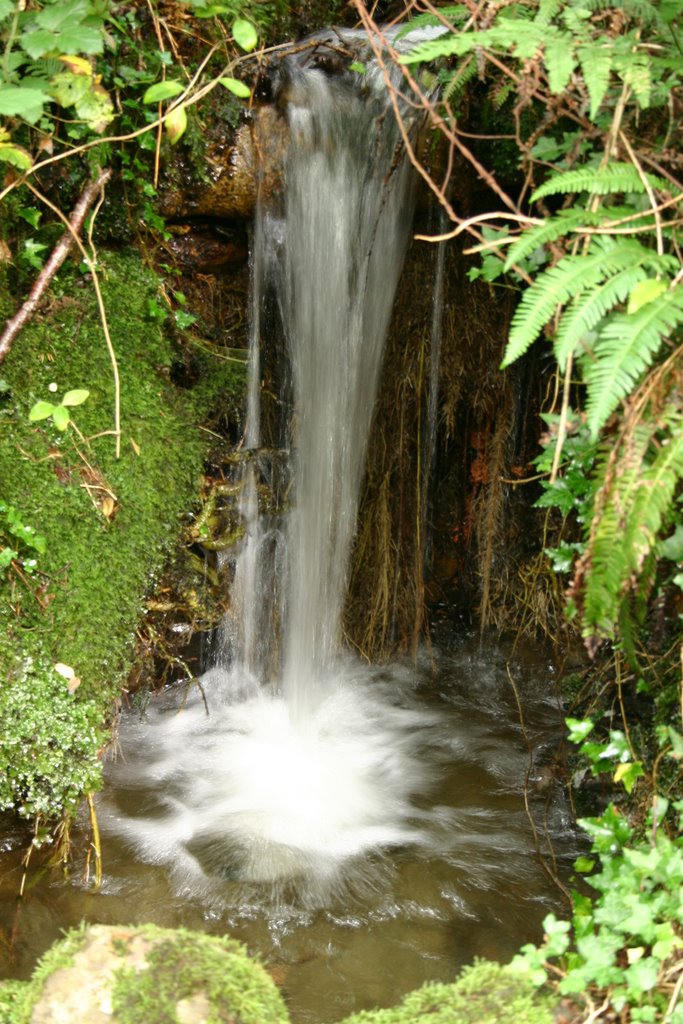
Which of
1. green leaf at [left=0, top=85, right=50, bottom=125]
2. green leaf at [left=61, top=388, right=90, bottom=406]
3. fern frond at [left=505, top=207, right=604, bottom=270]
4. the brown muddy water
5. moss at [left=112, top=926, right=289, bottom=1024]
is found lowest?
the brown muddy water

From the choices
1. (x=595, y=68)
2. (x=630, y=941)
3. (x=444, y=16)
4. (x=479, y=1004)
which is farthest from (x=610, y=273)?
(x=479, y=1004)

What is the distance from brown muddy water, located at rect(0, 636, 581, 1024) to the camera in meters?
3.05

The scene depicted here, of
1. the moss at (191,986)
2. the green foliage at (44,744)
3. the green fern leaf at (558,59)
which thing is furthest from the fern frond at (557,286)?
the green foliage at (44,744)

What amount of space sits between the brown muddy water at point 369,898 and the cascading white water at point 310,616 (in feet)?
0.31

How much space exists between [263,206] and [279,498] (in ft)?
4.98

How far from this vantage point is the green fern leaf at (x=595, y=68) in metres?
2.51

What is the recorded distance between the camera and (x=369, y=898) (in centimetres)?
349

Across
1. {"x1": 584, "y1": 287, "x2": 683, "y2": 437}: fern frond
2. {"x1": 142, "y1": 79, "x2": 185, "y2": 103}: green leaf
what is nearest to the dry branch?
{"x1": 142, "y1": 79, "x2": 185, "y2": 103}: green leaf

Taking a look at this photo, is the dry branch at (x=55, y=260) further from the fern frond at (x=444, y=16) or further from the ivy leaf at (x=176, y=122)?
the fern frond at (x=444, y=16)

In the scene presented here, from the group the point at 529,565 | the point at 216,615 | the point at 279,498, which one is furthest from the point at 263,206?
the point at 529,565

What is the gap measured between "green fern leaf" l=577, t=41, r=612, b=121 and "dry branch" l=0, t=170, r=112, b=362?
2037 millimetres

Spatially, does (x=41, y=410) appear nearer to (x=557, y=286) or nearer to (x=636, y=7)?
(x=557, y=286)

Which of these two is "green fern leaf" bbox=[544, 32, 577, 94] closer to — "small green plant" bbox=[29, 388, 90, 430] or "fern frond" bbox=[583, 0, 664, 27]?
"fern frond" bbox=[583, 0, 664, 27]

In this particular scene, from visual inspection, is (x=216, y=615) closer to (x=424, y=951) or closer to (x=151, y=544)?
(x=151, y=544)
